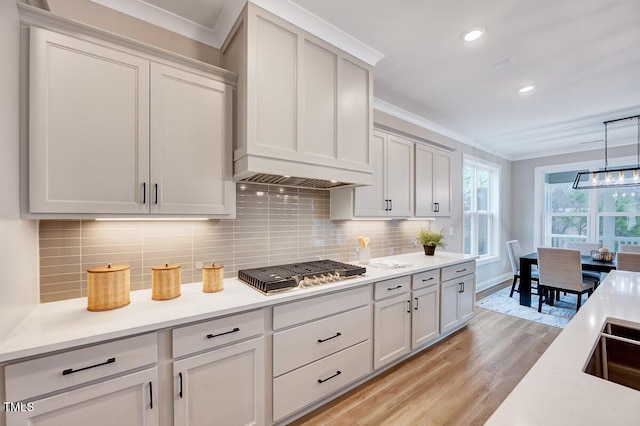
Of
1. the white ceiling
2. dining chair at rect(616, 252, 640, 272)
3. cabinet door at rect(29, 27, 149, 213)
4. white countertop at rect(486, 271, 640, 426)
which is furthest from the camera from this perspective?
dining chair at rect(616, 252, 640, 272)

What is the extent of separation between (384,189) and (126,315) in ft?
7.97

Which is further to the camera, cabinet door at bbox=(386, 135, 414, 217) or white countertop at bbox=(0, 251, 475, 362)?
cabinet door at bbox=(386, 135, 414, 217)

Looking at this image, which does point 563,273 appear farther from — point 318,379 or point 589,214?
point 318,379

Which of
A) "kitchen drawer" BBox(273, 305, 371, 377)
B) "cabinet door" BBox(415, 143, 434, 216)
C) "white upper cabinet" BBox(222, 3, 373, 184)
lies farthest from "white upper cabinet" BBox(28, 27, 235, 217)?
"cabinet door" BBox(415, 143, 434, 216)

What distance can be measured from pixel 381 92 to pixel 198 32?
1.95 metres

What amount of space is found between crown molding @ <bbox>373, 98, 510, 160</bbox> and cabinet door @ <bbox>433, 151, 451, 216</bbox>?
60 cm

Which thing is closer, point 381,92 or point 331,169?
point 331,169

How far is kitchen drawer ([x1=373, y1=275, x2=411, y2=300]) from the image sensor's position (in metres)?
2.30

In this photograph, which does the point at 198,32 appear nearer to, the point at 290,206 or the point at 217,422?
the point at 290,206

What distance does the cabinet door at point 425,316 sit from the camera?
264 cm

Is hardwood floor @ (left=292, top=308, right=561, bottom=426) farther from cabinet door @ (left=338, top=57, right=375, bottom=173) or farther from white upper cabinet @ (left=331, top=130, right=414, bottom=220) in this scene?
cabinet door @ (left=338, top=57, right=375, bottom=173)

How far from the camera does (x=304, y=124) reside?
1.99m

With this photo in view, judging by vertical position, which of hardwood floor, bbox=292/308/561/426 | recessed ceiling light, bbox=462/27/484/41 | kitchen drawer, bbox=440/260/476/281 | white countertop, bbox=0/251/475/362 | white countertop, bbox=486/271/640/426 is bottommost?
hardwood floor, bbox=292/308/561/426

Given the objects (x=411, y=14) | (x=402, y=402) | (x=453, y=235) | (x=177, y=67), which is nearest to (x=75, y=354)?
(x=177, y=67)
